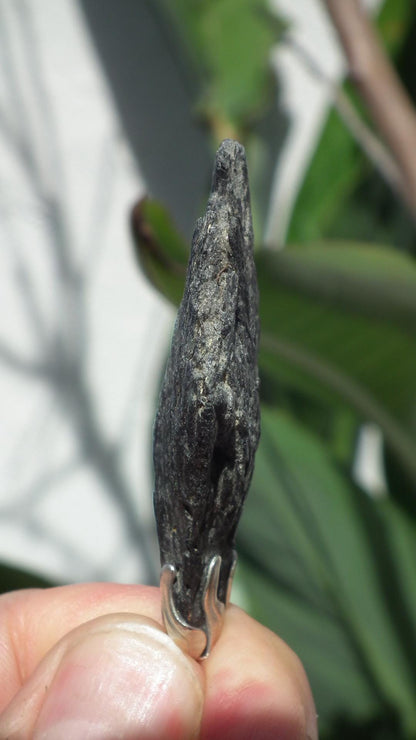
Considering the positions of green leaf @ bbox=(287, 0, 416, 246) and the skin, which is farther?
green leaf @ bbox=(287, 0, 416, 246)

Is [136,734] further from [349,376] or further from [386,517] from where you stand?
[386,517]

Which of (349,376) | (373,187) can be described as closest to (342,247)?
(349,376)

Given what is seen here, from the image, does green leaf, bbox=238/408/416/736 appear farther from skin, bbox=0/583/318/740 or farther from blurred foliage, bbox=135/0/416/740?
skin, bbox=0/583/318/740

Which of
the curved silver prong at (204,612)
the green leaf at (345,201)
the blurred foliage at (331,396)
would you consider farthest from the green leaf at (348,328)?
the green leaf at (345,201)

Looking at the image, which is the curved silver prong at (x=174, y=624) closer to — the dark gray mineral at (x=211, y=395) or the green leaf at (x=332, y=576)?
Answer: the dark gray mineral at (x=211, y=395)

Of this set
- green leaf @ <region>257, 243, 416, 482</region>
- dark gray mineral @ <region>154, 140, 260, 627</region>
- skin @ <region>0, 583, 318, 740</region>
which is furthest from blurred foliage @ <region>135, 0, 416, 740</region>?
skin @ <region>0, 583, 318, 740</region>

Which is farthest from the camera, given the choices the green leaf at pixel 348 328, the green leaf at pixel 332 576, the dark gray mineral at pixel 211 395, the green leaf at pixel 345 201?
the green leaf at pixel 345 201
